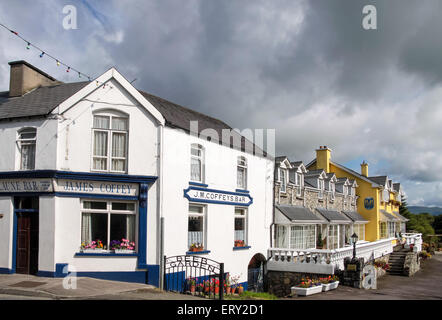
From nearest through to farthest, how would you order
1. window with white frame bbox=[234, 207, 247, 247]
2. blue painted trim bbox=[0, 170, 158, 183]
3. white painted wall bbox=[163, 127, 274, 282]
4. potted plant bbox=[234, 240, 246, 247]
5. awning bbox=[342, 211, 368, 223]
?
blue painted trim bbox=[0, 170, 158, 183] → white painted wall bbox=[163, 127, 274, 282] → potted plant bbox=[234, 240, 246, 247] → window with white frame bbox=[234, 207, 247, 247] → awning bbox=[342, 211, 368, 223]

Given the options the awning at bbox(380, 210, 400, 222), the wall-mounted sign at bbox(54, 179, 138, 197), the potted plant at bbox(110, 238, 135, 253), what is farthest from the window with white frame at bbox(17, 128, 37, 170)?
the awning at bbox(380, 210, 400, 222)

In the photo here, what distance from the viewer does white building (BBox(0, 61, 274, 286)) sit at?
14.6 metres

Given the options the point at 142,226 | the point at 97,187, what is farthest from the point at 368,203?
the point at 97,187

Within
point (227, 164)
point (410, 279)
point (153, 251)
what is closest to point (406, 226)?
point (410, 279)

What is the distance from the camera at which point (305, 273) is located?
64.9 feet

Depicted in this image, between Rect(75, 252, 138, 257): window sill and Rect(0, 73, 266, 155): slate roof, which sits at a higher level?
Rect(0, 73, 266, 155): slate roof

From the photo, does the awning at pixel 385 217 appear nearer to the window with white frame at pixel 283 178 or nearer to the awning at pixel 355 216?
the awning at pixel 355 216

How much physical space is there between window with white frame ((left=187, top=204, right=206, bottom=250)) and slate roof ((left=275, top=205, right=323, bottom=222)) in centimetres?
607

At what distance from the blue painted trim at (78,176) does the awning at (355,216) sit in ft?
74.1

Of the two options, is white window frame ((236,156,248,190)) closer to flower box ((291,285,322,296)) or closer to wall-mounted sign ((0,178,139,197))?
flower box ((291,285,322,296))

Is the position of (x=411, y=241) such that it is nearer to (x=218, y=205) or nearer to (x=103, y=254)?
(x=218, y=205)

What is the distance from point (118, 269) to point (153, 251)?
135 centimetres

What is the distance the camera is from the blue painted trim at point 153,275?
1484 cm

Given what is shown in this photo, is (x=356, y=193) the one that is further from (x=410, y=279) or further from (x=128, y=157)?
Result: (x=128, y=157)
